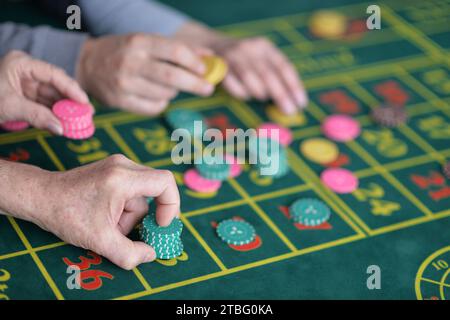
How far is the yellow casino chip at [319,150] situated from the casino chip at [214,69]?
0.37 m

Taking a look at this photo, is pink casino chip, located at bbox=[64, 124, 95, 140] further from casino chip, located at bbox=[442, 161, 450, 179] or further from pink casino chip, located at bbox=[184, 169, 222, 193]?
casino chip, located at bbox=[442, 161, 450, 179]

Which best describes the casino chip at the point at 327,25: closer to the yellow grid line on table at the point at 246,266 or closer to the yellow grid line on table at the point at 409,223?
the yellow grid line on table at the point at 409,223

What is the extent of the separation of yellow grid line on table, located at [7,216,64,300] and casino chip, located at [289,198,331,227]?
0.73 metres

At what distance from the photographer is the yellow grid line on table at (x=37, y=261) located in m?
2.00

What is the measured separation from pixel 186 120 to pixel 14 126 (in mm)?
575

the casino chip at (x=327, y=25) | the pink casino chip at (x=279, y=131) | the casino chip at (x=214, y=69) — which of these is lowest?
the pink casino chip at (x=279, y=131)

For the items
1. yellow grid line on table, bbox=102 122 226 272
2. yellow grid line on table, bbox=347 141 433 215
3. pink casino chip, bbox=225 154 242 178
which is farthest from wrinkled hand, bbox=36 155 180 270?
yellow grid line on table, bbox=347 141 433 215

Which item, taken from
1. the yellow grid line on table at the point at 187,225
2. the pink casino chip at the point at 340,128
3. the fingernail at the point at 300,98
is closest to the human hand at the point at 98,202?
the yellow grid line on table at the point at 187,225

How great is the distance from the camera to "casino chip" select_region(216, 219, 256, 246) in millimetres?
2227

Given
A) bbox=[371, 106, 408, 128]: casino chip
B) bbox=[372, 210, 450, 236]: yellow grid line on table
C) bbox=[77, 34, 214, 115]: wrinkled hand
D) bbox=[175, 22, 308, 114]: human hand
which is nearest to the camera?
bbox=[372, 210, 450, 236]: yellow grid line on table

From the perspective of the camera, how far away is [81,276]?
205cm

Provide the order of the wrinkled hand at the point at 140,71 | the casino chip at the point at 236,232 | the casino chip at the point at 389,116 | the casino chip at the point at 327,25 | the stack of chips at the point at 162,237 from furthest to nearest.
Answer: the casino chip at the point at 327,25 → the casino chip at the point at 389,116 → the wrinkled hand at the point at 140,71 → the casino chip at the point at 236,232 → the stack of chips at the point at 162,237
